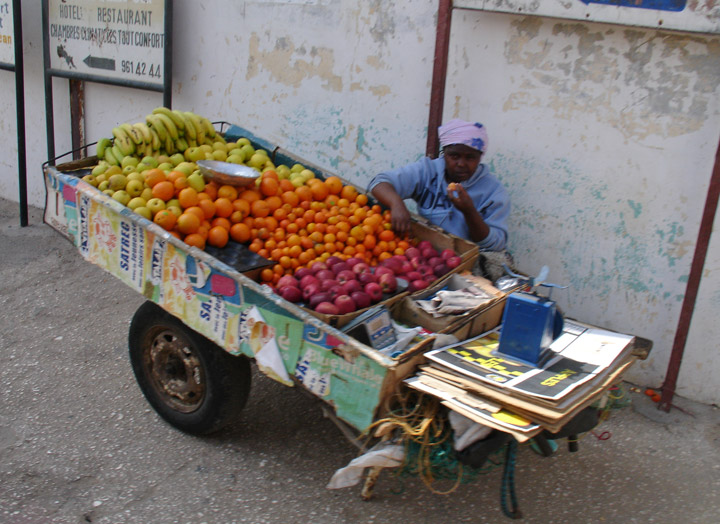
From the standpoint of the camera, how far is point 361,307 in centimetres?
263

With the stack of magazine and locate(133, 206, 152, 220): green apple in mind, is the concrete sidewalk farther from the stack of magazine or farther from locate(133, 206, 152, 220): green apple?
locate(133, 206, 152, 220): green apple

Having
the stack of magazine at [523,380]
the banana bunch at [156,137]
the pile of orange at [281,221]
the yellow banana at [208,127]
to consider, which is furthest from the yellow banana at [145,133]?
the stack of magazine at [523,380]

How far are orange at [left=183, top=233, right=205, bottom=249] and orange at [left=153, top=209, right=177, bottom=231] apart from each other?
0.31ft

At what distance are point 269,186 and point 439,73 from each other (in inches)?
54.2

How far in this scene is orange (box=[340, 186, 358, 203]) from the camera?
11.4ft

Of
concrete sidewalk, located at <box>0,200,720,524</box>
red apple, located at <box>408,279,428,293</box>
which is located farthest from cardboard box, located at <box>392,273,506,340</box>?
concrete sidewalk, located at <box>0,200,720,524</box>

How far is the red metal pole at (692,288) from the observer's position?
3154 mm

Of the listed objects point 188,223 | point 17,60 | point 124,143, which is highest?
point 17,60

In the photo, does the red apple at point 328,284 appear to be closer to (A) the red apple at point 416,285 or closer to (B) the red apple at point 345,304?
(B) the red apple at point 345,304

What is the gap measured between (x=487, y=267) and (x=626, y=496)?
122cm

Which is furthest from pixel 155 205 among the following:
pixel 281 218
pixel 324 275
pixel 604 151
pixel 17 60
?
pixel 17 60

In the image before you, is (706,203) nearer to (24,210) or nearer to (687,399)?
(687,399)

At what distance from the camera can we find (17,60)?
571 cm

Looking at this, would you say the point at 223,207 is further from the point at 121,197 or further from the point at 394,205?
the point at 394,205
